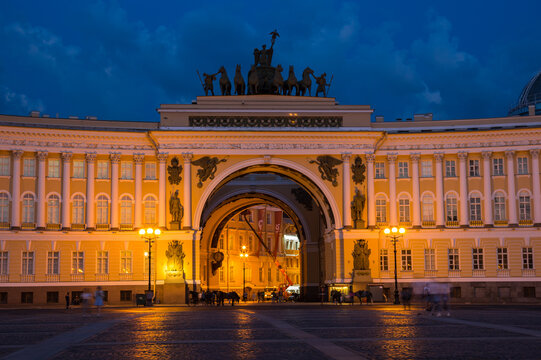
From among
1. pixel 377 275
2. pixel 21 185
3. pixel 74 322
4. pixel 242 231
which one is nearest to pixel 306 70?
pixel 377 275

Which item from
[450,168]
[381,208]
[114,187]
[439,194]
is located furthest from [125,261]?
[450,168]

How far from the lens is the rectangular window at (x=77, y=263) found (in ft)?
220

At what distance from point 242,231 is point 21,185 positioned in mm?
57838

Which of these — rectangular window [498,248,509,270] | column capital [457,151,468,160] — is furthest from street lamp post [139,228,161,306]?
rectangular window [498,248,509,270]

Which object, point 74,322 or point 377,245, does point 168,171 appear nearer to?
point 377,245

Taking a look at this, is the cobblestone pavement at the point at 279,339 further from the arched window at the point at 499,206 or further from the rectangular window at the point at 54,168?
the arched window at the point at 499,206

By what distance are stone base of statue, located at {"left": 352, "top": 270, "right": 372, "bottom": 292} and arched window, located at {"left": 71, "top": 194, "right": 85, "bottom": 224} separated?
24.0 metres

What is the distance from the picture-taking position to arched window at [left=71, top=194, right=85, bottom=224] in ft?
222

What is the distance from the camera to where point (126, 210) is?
6862 cm

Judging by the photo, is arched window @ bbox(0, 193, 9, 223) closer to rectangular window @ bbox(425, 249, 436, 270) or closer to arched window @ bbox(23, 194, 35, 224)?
arched window @ bbox(23, 194, 35, 224)

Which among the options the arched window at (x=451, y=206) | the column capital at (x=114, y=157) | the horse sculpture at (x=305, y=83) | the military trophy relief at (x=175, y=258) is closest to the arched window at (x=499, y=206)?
the arched window at (x=451, y=206)

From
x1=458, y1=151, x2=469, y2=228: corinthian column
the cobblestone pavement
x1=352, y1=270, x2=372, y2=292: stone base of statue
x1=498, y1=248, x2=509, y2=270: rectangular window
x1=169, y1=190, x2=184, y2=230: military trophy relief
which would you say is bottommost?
the cobblestone pavement

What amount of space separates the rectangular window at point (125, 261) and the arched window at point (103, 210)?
319 cm

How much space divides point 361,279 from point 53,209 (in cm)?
2715
